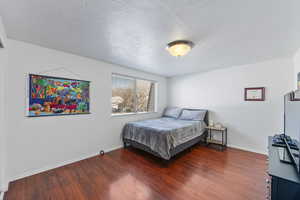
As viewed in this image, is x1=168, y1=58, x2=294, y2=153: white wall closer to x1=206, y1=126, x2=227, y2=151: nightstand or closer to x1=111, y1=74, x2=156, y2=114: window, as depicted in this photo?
x1=206, y1=126, x2=227, y2=151: nightstand

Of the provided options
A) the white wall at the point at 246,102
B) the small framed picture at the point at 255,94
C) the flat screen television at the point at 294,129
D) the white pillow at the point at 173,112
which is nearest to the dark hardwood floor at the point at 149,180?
the white wall at the point at 246,102

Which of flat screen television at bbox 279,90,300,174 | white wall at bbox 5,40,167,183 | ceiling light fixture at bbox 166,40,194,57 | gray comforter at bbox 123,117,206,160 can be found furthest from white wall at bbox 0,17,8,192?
flat screen television at bbox 279,90,300,174

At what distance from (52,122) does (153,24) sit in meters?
2.48

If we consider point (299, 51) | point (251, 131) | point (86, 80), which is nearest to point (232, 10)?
point (299, 51)

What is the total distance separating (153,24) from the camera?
1.55 meters

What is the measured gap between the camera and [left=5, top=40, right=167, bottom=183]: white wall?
1.93 metres

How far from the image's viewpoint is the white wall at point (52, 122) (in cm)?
193

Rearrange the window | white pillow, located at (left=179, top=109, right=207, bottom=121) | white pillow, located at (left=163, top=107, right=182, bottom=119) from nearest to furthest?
the window < white pillow, located at (left=179, top=109, right=207, bottom=121) < white pillow, located at (left=163, top=107, right=182, bottom=119)

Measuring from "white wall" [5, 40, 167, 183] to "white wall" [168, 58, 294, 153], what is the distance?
9.51 feet

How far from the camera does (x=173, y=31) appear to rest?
5.58ft

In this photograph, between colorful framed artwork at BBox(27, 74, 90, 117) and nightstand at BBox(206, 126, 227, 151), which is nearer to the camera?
colorful framed artwork at BBox(27, 74, 90, 117)

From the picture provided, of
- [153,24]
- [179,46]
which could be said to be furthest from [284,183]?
[153,24]

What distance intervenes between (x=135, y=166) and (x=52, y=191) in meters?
1.29

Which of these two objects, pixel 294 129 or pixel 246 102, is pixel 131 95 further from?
pixel 294 129
